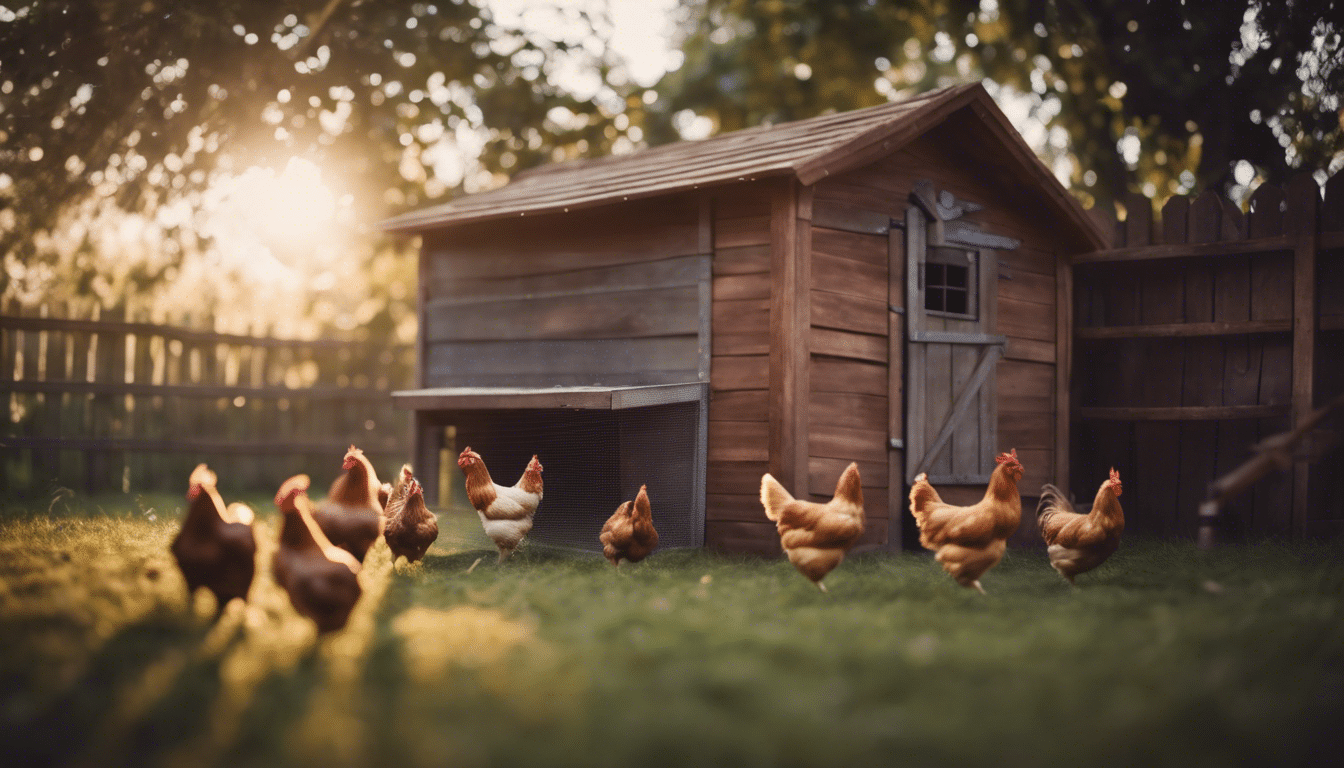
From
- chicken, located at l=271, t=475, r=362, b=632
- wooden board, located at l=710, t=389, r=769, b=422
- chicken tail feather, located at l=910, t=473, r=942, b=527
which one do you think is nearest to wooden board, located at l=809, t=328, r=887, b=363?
wooden board, located at l=710, t=389, r=769, b=422

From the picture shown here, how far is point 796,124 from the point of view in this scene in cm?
Answer: 944

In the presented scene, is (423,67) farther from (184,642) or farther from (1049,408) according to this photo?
(184,642)

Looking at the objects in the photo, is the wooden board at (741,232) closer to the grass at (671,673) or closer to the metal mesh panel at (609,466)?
the metal mesh panel at (609,466)

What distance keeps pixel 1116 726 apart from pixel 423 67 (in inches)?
477

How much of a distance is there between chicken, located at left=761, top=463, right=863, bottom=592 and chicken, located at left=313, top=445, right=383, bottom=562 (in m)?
2.59

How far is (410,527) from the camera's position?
685 centimetres

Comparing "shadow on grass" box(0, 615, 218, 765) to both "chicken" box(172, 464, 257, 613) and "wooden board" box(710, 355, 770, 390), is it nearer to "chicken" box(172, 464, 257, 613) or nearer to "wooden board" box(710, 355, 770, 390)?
"chicken" box(172, 464, 257, 613)

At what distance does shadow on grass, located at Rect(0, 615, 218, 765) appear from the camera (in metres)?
3.28

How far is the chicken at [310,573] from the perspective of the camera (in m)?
4.50

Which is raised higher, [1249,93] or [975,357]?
[1249,93]

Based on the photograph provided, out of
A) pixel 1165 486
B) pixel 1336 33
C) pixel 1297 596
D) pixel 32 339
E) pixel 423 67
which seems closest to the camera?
pixel 1297 596

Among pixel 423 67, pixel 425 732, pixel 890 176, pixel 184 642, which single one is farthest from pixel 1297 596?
pixel 423 67

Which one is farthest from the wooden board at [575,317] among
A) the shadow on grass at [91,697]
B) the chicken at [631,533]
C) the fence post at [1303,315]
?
the fence post at [1303,315]

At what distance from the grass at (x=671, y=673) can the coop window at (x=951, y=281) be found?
10.7ft
